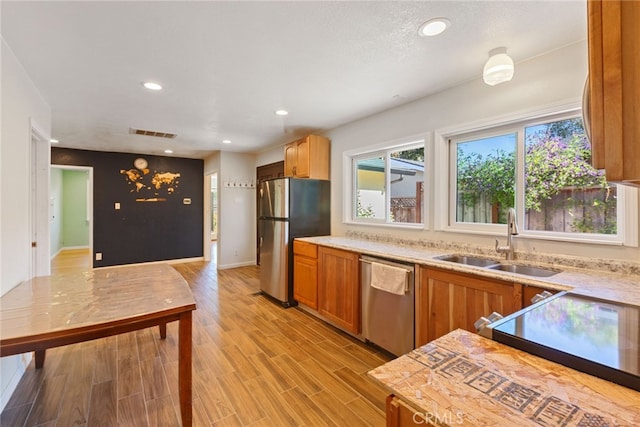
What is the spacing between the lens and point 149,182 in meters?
5.97

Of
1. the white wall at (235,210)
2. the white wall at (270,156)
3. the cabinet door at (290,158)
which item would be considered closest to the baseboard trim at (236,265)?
the white wall at (235,210)

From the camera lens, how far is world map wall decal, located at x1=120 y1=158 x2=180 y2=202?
5820 mm

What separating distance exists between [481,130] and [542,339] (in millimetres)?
2084

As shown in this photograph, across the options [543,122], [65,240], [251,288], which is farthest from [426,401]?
[65,240]

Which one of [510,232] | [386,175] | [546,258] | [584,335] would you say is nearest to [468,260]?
[510,232]

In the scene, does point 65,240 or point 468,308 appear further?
point 65,240

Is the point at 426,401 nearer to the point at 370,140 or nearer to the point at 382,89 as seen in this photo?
the point at 382,89

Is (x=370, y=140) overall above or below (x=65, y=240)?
above

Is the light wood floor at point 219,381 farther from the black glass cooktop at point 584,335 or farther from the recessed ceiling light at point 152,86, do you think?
the recessed ceiling light at point 152,86

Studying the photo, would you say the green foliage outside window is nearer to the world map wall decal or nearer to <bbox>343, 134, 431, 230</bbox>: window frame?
<bbox>343, 134, 431, 230</bbox>: window frame

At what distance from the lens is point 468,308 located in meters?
1.90

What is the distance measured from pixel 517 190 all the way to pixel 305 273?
2328 millimetres

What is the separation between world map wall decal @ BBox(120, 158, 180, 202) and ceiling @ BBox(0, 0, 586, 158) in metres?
2.70

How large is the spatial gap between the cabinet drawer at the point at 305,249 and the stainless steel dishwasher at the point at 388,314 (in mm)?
780
